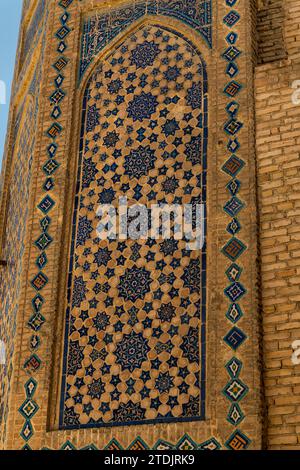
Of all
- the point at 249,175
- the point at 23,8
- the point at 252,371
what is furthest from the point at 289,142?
the point at 23,8

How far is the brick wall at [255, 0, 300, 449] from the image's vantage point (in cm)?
520

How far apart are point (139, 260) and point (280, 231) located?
1.01 m

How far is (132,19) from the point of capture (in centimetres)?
694

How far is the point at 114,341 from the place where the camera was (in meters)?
5.87

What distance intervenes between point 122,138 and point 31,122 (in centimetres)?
124

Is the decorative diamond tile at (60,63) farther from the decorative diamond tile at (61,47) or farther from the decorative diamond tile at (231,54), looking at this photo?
the decorative diamond tile at (231,54)

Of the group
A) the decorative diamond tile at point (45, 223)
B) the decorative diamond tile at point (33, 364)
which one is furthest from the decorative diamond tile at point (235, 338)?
the decorative diamond tile at point (45, 223)

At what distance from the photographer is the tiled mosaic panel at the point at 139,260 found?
563 cm

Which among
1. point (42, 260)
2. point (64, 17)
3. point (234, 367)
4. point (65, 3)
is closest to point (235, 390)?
point (234, 367)

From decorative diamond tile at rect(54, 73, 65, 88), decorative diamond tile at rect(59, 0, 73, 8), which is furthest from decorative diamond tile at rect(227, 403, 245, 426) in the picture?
decorative diamond tile at rect(59, 0, 73, 8)

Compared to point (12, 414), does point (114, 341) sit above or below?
above

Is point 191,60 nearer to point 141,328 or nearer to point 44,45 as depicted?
point 44,45

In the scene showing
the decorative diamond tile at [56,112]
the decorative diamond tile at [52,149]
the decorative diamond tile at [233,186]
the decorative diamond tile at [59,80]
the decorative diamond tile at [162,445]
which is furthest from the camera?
the decorative diamond tile at [59,80]

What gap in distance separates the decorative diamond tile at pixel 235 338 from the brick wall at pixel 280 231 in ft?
0.49
